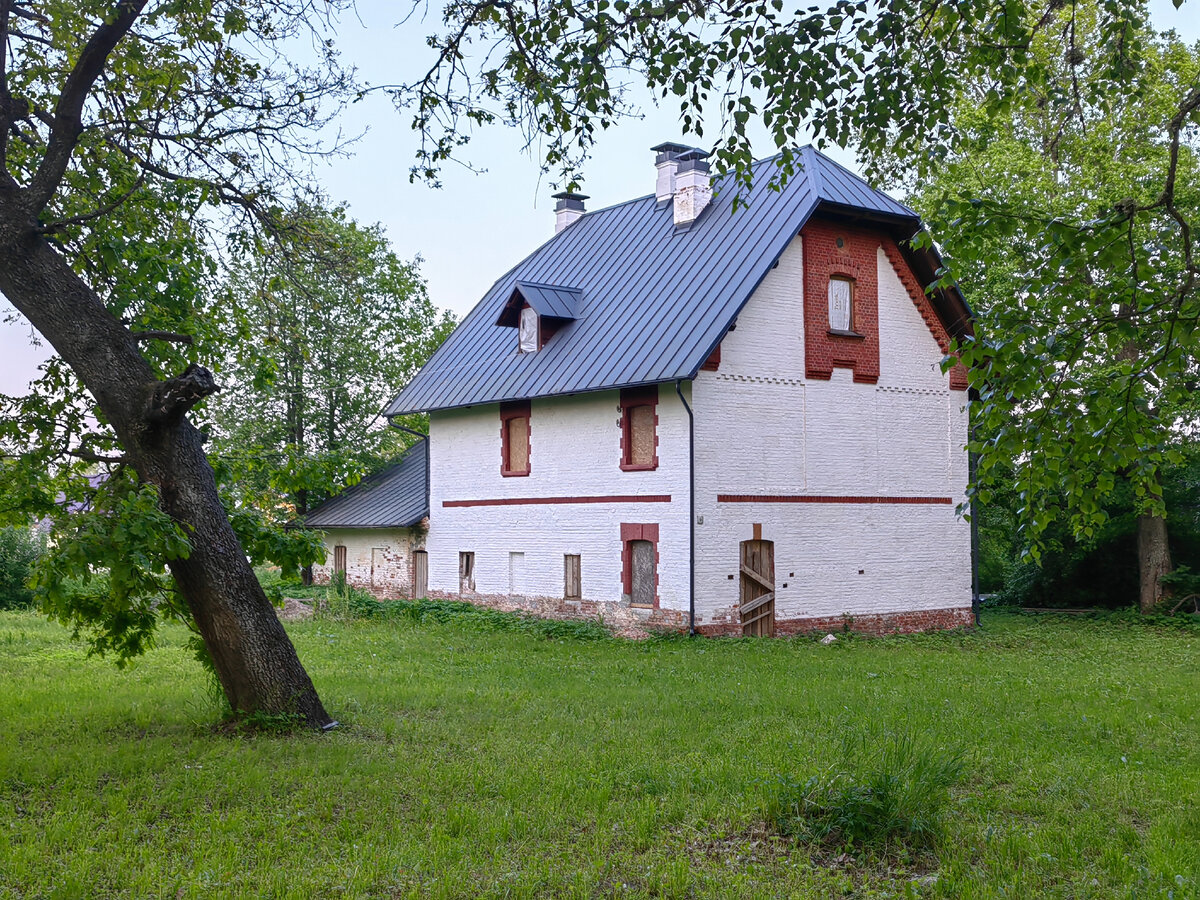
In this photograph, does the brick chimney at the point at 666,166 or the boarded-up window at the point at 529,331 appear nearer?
the boarded-up window at the point at 529,331

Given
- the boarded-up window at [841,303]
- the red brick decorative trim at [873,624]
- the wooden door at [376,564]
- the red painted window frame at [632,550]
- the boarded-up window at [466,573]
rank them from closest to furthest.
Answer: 1. the red brick decorative trim at [873,624]
2. the red painted window frame at [632,550]
3. the boarded-up window at [841,303]
4. the boarded-up window at [466,573]
5. the wooden door at [376,564]

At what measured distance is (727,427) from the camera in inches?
831

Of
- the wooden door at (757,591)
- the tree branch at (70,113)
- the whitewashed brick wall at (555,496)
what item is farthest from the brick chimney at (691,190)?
the tree branch at (70,113)

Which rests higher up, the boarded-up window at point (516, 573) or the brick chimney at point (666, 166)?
the brick chimney at point (666, 166)

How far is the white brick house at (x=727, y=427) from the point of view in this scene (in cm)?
2103

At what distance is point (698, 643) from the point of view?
784 inches

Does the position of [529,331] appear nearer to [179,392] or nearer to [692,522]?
[692,522]

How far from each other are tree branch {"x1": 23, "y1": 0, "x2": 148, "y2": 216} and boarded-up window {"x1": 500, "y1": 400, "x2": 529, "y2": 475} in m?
14.9

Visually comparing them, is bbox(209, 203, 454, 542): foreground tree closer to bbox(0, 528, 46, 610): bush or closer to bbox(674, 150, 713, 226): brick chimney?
bbox(0, 528, 46, 610): bush

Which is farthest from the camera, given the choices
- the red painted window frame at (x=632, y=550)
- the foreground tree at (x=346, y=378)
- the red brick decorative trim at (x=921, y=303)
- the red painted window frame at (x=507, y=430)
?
the foreground tree at (x=346, y=378)

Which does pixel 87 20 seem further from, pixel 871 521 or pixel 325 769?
pixel 871 521

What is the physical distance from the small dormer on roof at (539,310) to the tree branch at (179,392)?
1525 centimetres

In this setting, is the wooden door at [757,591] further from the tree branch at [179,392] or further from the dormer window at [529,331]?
the tree branch at [179,392]

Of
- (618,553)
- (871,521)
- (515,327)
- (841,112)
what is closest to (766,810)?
(841,112)
